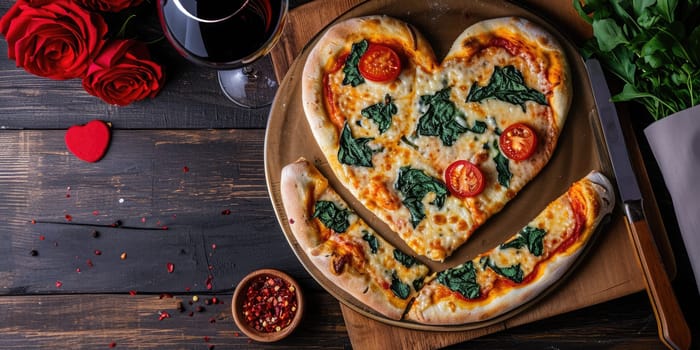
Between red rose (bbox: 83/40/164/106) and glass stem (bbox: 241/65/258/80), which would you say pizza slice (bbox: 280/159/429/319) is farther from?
red rose (bbox: 83/40/164/106)

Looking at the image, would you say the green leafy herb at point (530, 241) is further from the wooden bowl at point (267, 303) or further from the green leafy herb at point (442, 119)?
the wooden bowl at point (267, 303)

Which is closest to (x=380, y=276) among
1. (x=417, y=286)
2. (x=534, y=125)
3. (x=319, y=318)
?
(x=417, y=286)

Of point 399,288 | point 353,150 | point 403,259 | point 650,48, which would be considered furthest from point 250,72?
point 650,48

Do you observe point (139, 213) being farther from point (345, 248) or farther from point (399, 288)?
Result: point (399, 288)

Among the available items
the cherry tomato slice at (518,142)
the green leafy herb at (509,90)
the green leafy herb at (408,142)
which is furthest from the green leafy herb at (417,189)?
the green leafy herb at (509,90)

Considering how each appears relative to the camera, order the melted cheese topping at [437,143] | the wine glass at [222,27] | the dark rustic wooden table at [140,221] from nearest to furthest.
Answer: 1. the wine glass at [222,27]
2. the melted cheese topping at [437,143]
3. the dark rustic wooden table at [140,221]

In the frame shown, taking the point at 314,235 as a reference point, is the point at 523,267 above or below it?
above

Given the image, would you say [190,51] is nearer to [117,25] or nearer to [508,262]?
[117,25]
